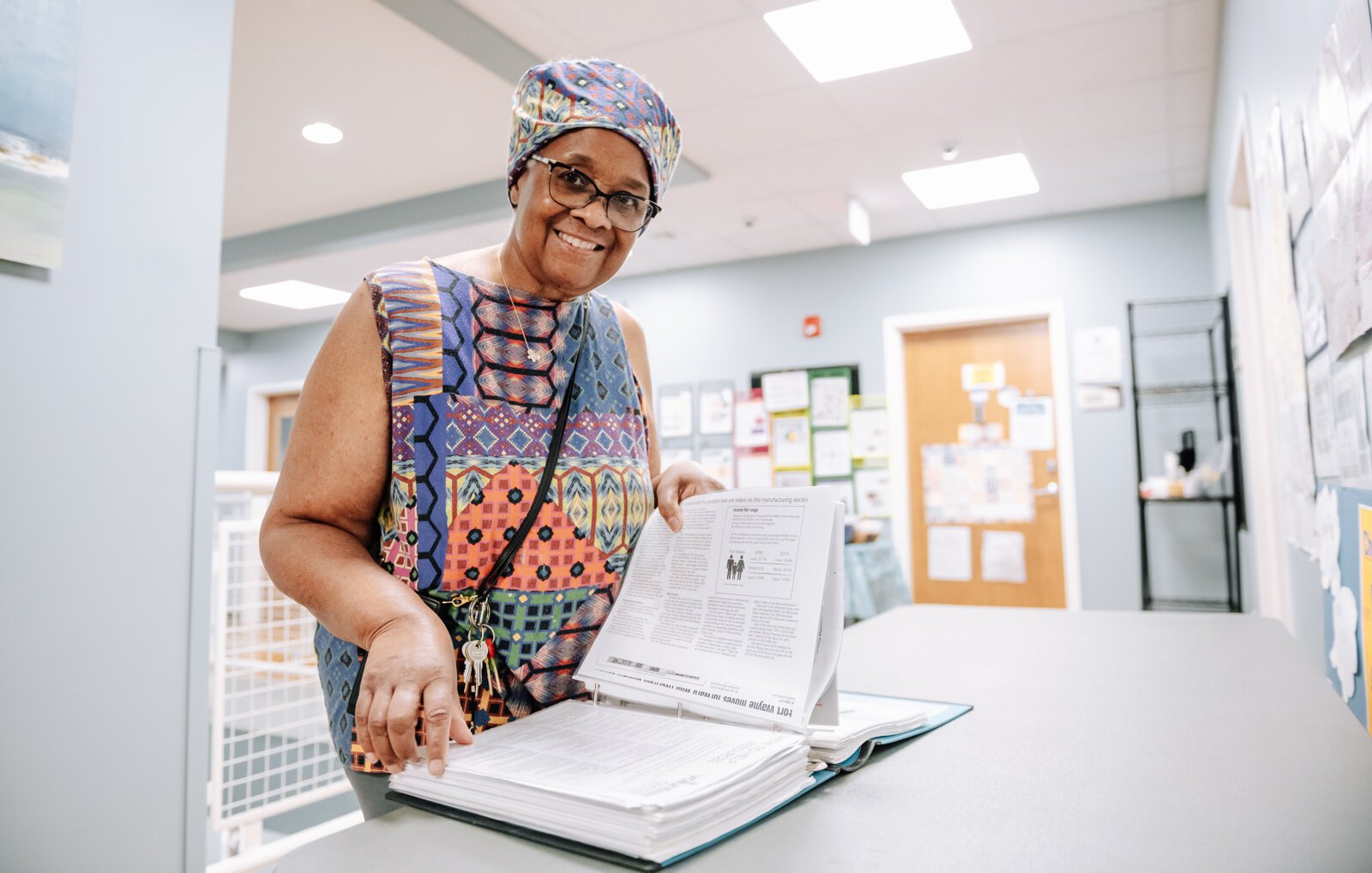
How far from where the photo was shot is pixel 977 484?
464cm

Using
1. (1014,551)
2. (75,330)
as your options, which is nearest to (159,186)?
(75,330)

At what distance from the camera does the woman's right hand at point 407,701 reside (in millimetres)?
558

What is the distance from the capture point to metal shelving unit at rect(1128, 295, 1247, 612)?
3.58 m

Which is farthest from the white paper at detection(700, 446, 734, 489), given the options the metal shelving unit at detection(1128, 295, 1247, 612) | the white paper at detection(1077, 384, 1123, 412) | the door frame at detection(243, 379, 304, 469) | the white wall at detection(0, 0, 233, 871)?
the white wall at detection(0, 0, 233, 871)

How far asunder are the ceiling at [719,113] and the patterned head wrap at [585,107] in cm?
197

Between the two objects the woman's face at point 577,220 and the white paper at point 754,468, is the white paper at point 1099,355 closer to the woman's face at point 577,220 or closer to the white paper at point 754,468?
the white paper at point 754,468

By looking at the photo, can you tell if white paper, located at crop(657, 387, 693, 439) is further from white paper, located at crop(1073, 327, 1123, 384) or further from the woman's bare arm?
the woman's bare arm

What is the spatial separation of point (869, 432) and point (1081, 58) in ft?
7.87

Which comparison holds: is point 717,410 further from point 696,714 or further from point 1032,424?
point 696,714

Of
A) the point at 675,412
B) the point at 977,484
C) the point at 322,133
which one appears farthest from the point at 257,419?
the point at 977,484

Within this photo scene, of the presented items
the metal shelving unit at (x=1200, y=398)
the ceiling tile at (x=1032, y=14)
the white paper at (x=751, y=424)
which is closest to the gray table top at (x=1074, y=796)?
the ceiling tile at (x=1032, y=14)

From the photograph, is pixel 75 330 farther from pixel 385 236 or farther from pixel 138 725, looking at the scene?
pixel 385 236

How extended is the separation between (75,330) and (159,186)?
0.35 meters

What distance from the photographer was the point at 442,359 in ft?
2.49
